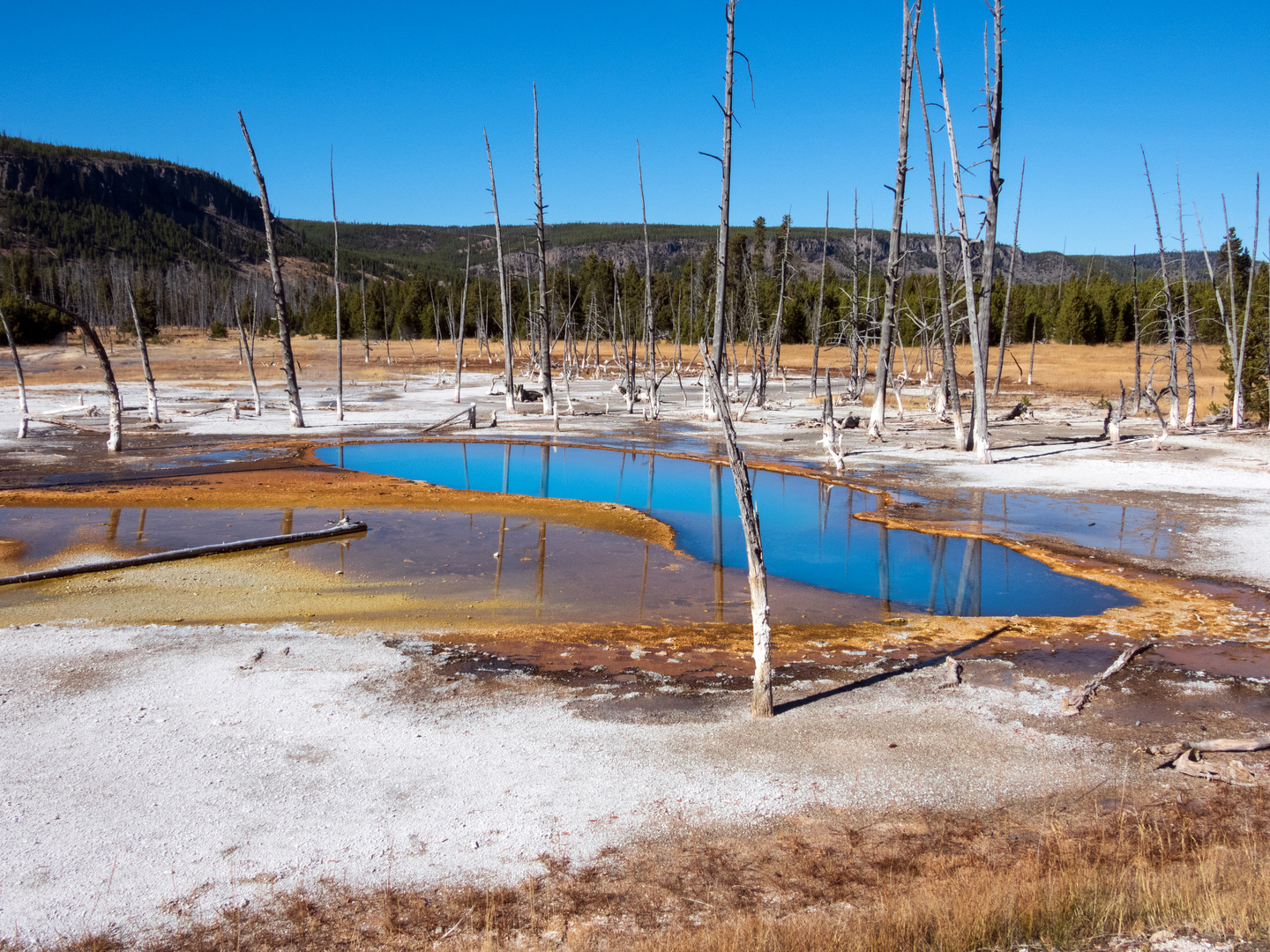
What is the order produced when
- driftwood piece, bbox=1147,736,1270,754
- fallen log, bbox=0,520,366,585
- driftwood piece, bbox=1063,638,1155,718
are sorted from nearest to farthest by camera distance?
driftwood piece, bbox=1147,736,1270,754
driftwood piece, bbox=1063,638,1155,718
fallen log, bbox=0,520,366,585

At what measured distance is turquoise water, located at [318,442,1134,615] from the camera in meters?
11.2

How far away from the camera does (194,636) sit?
8.93m

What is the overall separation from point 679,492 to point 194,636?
1107 centimetres

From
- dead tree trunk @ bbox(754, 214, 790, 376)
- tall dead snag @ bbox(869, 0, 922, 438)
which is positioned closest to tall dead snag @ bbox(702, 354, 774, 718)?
tall dead snag @ bbox(869, 0, 922, 438)

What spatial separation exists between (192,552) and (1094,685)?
11.0 meters

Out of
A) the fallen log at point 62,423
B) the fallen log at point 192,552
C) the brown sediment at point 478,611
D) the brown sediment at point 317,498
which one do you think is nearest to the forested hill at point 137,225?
the fallen log at point 62,423

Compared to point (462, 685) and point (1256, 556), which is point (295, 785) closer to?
point (462, 685)

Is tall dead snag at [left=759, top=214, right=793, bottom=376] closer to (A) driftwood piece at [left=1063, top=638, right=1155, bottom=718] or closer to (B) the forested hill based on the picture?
(A) driftwood piece at [left=1063, top=638, right=1155, bottom=718]

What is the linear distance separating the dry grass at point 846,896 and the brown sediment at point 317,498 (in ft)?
31.1

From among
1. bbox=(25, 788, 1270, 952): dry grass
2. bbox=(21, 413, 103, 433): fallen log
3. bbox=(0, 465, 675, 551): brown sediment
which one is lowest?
bbox=(25, 788, 1270, 952): dry grass

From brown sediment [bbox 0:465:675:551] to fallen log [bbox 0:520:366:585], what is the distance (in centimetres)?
258

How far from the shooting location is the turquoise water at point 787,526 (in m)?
11.2

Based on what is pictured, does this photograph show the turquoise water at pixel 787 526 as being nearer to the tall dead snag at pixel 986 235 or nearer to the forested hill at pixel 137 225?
the tall dead snag at pixel 986 235

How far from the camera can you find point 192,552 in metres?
12.4
